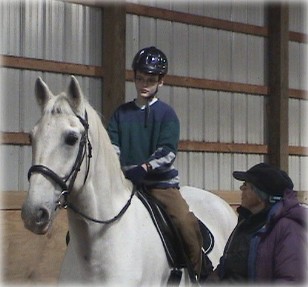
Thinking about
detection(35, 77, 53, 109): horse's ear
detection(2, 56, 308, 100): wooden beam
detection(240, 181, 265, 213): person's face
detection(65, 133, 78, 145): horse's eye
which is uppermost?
detection(2, 56, 308, 100): wooden beam

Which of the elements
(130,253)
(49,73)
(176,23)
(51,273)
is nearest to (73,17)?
(49,73)

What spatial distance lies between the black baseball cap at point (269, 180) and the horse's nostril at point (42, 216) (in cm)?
104

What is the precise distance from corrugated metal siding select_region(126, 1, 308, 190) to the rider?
3.71m

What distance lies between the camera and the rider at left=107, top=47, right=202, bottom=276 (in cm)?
523

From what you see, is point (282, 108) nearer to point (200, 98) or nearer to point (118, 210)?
point (200, 98)

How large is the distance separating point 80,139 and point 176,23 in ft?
18.0

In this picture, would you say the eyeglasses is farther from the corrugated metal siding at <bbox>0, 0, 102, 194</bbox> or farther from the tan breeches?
the corrugated metal siding at <bbox>0, 0, 102, 194</bbox>

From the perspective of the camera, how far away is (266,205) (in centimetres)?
423

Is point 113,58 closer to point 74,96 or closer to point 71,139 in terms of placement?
point 74,96

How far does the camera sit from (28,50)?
8117mm

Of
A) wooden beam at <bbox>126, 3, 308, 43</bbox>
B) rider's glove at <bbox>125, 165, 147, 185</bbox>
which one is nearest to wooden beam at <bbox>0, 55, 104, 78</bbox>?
wooden beam at <bbox>126, 3, 308, 43</bbox>

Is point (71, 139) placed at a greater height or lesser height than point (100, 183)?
greater

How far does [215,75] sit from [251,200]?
6287 mm

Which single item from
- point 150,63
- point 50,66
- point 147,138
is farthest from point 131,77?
point 147,138
